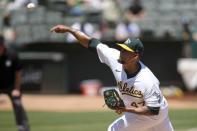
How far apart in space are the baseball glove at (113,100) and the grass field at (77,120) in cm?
440

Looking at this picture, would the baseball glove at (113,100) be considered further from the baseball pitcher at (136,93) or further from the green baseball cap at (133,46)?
the green baseball cap at (133,46)

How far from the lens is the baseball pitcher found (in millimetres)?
5566

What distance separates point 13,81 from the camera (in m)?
8.45

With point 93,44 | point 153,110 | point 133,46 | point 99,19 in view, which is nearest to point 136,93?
point 153,110

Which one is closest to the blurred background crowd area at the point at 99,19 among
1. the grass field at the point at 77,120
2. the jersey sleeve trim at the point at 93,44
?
the grass field at the point at 77,120

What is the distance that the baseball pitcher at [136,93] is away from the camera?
5.57 metres

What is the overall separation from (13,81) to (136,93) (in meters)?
3.39

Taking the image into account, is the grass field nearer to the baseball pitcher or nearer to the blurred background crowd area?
the baseball pitcher

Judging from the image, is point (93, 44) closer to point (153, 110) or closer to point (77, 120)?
point (153, 110)

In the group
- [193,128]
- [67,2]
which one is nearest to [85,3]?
[67,2]

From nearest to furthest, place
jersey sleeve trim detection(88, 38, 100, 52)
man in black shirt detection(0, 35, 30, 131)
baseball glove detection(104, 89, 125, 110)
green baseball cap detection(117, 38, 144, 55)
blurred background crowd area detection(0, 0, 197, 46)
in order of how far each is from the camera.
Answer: baseball glove detection(104, 89, 125, 110), green baseball cap detection(117, 38, 144, 55), jersey sleeve trim detection(88, 38, 100, 52), man in black shirt detection(0, 35, 30, 131), blurred background crowd area detection(0, 0, 197, 46)

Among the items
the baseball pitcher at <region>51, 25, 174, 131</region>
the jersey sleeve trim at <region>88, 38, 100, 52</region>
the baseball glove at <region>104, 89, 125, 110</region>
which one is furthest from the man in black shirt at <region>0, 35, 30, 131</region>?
the baseball glove at <region>104, 89, 125, 110</region>

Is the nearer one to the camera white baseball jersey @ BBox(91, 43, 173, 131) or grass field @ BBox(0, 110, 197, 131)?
white baseball jersey @ BBox(91, 43, 173, 131)

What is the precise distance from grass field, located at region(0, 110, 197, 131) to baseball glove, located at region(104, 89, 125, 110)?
14.4ft
